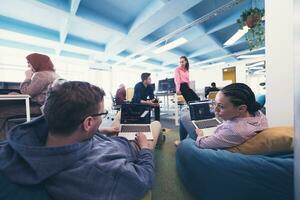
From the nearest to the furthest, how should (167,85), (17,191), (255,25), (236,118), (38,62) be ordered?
(17,191) → (236,118) → (38,62) → (255,25) → (167,85)

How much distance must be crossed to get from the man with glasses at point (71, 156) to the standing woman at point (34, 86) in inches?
56.4

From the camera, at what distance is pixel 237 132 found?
38.4 inches

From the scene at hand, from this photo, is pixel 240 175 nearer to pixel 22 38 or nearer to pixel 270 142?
pixel 270 142

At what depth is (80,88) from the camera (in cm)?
64

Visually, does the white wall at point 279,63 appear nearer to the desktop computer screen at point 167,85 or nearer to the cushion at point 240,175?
the cushion at point 240,175

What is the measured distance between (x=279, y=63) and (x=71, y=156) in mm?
1797

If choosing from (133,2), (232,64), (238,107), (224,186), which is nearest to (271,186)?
(224,186)

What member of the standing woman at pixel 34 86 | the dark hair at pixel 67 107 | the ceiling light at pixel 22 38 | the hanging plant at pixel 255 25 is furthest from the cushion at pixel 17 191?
the ceiling light at pixel 22 38

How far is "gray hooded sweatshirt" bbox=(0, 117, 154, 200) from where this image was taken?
497mm

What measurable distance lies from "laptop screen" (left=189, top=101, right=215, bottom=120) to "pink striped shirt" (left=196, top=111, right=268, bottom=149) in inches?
35.0

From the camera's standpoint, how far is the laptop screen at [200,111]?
1985mm

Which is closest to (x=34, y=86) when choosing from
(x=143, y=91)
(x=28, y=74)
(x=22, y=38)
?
(x=28, y=74)

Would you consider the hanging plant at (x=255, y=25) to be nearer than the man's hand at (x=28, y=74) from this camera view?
No

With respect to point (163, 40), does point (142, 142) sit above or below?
below
